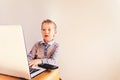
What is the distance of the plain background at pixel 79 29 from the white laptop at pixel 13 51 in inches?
40.8

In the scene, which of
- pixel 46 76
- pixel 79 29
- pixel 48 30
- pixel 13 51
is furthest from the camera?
pixel 79 29

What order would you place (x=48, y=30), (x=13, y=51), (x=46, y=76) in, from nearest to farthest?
(x=13, y=51)
(x=46, y=76)
(x=48, y=30)

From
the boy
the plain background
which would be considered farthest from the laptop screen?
the plain background

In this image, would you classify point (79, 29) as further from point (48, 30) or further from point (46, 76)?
point (46, 76)

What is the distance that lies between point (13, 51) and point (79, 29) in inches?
43.0

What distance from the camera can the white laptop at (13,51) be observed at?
3.10ft

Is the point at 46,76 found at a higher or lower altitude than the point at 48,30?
lower

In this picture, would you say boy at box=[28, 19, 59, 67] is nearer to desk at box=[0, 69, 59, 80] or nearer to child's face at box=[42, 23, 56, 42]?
child's face at box=[42, 23, 56, 42]

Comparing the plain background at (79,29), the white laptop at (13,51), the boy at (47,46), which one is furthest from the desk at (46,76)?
the plain background at (79,29)

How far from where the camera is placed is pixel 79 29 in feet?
6.49

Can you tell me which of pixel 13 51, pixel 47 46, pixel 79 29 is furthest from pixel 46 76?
pixel 79 29

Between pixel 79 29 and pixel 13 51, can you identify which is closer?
pixel 13 51

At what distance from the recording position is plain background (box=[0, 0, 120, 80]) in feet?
6.14

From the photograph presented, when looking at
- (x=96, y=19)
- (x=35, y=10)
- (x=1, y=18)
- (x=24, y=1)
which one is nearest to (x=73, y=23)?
(x=96, y=19)
